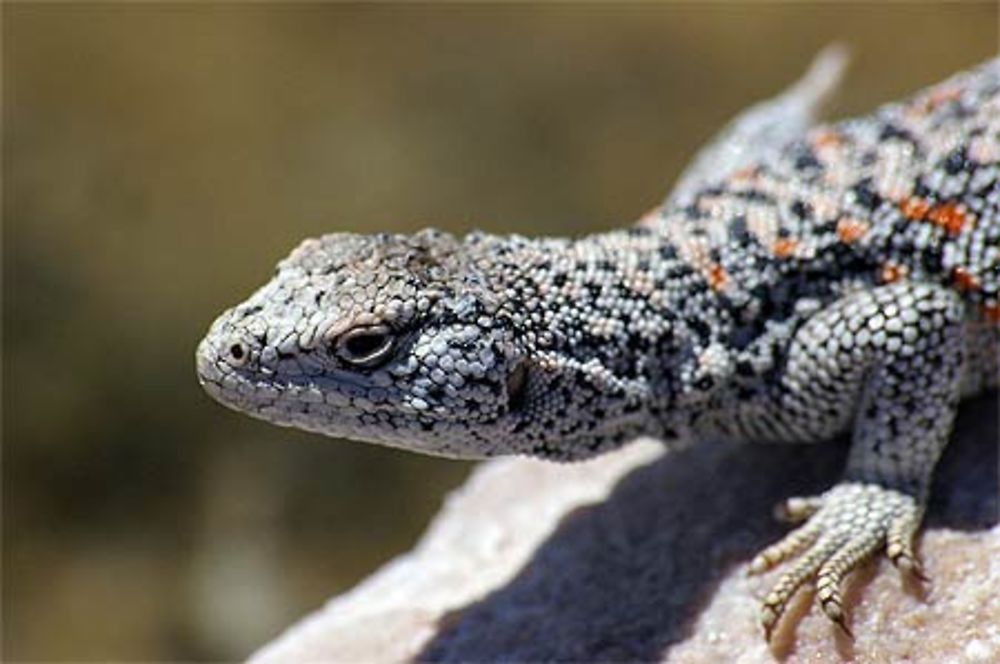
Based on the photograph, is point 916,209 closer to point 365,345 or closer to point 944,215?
point 944,215

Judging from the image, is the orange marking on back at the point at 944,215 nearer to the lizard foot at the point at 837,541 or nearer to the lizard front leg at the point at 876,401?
the lizard front leg at the point at 876,401

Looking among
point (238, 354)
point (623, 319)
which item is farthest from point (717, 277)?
point (238, 354)

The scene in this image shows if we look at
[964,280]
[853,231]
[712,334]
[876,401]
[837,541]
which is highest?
[853,231]

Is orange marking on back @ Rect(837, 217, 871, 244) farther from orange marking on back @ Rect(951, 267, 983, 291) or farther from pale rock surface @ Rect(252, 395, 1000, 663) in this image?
pale rock surface @ Rect(252, 395, 1000, 663)

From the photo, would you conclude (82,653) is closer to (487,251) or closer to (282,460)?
(282,460)

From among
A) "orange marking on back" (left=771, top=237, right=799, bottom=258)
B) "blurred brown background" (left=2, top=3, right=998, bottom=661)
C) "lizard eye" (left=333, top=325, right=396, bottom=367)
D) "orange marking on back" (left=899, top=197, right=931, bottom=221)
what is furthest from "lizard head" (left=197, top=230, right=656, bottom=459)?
"blurred brown background" (left=2, top=3, right=998, bottom=661)

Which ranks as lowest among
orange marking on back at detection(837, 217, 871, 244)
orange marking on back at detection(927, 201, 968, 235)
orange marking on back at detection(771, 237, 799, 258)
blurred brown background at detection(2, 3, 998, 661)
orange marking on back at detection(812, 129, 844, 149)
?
orange marking on back at detection(927, 201, 968, 235)

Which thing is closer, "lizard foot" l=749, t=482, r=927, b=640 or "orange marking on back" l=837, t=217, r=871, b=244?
Answer: "lizard foot" l=749, t=482, r=927, b=640
